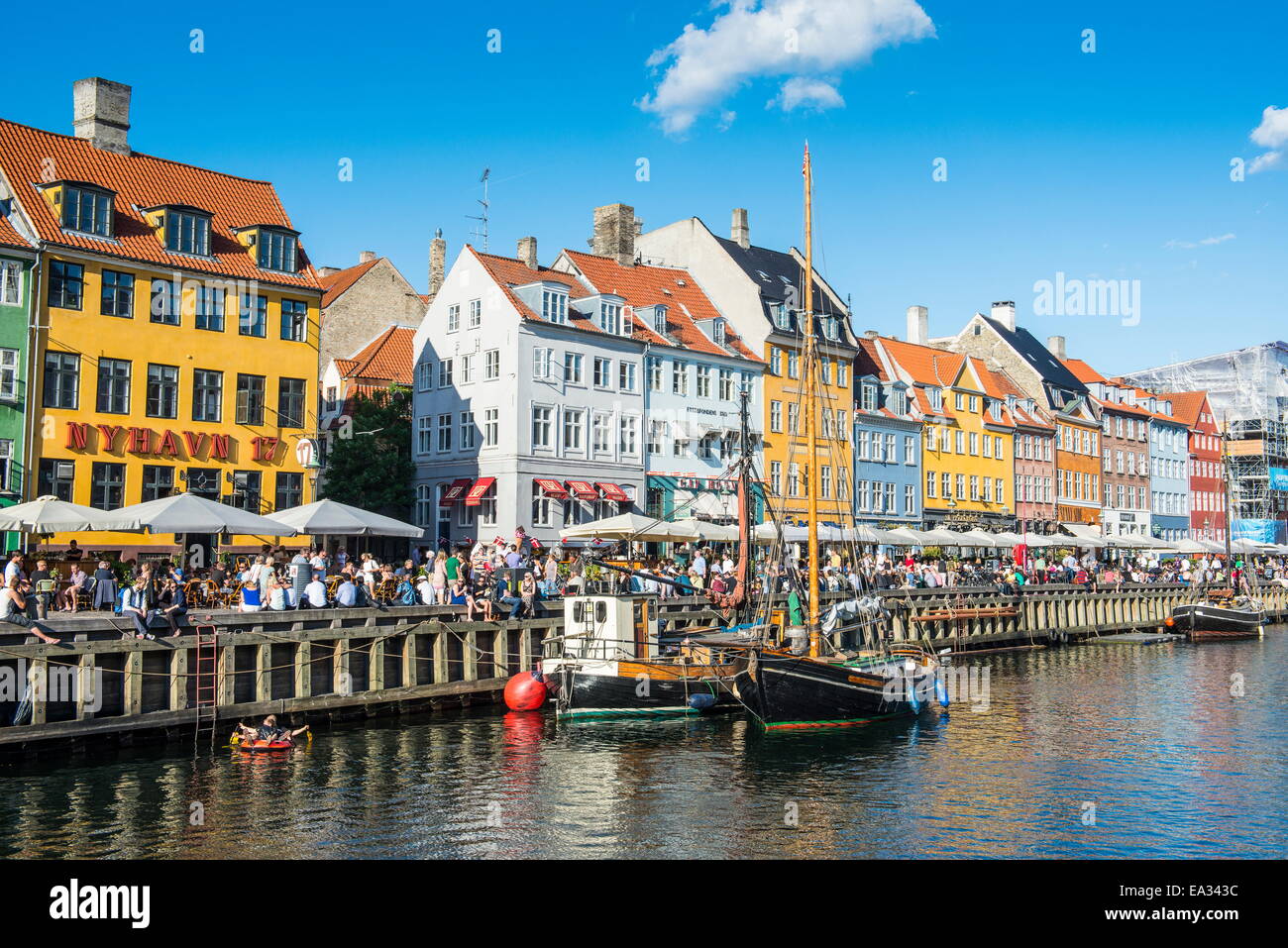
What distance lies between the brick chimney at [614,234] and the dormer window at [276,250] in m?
20.6

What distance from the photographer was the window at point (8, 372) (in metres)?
37.2

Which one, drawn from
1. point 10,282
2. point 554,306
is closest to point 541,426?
point 554,306

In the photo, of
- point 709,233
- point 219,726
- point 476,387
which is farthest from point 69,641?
point 709,233

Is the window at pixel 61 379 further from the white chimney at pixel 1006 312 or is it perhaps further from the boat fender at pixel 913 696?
the white chimney at pixel 1006 312

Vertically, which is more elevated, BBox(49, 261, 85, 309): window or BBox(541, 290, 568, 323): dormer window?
BBox(541, 290, 568, 323): dormer window

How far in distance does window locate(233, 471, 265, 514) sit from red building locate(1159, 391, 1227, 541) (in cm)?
8446

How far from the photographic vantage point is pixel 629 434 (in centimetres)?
5512

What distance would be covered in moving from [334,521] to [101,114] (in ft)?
81.4

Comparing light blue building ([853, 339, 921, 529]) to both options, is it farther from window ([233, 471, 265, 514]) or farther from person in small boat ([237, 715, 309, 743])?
person in small boat ([237, 715, 309, 743])

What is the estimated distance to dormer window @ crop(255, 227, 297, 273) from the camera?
4422cm

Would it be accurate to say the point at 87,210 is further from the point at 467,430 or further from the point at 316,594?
the point at 316,594

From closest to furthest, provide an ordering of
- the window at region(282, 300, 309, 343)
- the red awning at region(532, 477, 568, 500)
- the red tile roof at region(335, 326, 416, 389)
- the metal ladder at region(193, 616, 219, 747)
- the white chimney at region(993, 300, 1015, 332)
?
the metal ladder at region(193, 616, 219, 747) → the window at region(282, 300, 309, 343) → the red awning at region(532, 477, 568, 500) → the red tile roof at region(335, 326, 416, 389) → the white chimney at region(993, 300, 1015, 332)

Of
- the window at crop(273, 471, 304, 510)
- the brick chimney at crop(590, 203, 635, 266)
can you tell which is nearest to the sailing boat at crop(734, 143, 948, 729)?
the window at crop(273, 471, 304, 510)

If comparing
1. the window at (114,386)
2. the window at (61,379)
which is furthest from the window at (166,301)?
the window at (61,379)
